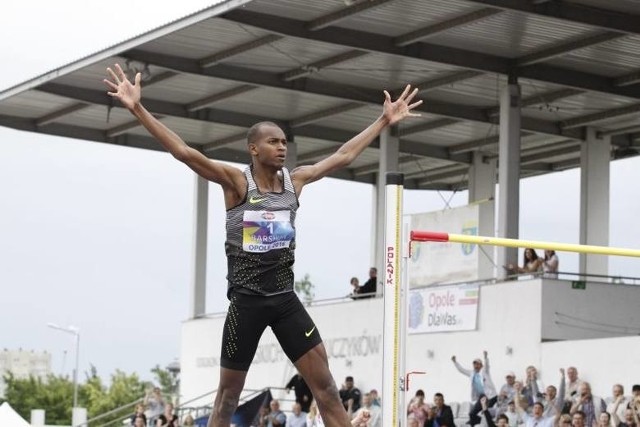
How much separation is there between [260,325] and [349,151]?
4.29 ft

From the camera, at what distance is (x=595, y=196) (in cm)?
3516

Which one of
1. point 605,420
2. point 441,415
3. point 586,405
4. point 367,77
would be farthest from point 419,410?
point 367,77

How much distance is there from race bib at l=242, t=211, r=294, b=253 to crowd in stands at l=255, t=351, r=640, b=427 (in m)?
13.0

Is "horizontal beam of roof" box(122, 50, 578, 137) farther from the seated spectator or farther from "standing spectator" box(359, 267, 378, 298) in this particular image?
the seated spectator

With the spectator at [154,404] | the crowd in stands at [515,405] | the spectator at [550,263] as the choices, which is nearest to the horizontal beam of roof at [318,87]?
the spectator at [550,263]

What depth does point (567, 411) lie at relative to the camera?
79.2 feet

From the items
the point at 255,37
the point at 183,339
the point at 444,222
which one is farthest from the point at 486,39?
the point at 183,339

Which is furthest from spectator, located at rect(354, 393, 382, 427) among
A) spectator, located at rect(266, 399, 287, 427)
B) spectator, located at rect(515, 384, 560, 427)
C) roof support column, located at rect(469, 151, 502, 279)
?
roof support column, located at rect(469, 151, 502, 279)

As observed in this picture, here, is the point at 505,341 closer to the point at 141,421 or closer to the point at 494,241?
the point at 141,421

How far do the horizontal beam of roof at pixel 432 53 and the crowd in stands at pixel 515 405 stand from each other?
5773mm

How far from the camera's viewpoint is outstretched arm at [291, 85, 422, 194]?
893 cm

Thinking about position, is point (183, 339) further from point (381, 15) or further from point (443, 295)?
point (381, 15)

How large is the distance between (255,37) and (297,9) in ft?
7.05

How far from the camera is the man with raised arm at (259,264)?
850 cm
